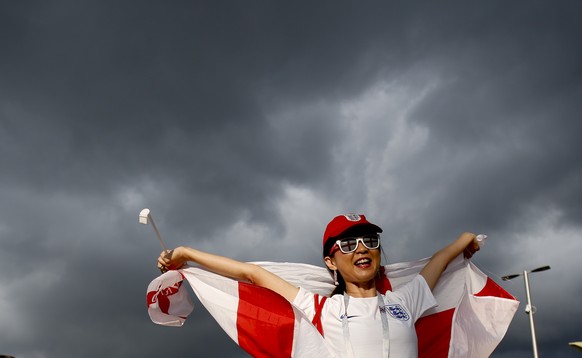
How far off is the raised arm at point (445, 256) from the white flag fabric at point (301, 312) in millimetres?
342

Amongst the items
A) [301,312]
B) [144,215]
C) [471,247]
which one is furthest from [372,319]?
[144,215]

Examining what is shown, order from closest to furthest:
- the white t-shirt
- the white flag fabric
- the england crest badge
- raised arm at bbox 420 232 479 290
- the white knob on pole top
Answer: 1. the white t-shirt
2. the england crest badge
3. the white knob on pole top
4. the white flag fabric
5. raised arm at bbox 420 232 479 290

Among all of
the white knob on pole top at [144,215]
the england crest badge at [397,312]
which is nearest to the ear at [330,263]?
the england crest badge at [397,312]

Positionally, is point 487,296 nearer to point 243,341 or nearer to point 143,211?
point 243,341

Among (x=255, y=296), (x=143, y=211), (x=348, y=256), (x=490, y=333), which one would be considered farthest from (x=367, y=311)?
(x=143, y=211)

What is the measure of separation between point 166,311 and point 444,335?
118 inches

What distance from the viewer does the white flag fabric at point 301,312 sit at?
5840mm

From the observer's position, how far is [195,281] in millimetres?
6293

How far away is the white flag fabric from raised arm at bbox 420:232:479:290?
0.34 meters

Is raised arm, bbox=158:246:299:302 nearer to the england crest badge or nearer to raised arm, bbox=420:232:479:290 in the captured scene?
the england crest badge

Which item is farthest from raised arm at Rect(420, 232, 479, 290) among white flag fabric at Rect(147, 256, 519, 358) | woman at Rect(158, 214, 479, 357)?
white flag fabric at Rect(147, 256, 519, 358)

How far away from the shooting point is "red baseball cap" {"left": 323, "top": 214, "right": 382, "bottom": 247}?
19.2 ft

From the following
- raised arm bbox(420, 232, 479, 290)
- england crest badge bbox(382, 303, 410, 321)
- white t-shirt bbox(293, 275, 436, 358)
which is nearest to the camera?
white t-shirt bbox(293, 275, 436, 358)

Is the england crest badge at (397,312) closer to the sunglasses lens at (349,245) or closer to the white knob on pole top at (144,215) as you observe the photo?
the sunglasses lens at (349,245)
